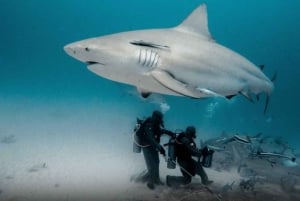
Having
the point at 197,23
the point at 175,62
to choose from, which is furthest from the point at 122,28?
the point at 175,62

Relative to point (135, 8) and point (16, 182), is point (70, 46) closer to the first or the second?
point (16, 182)

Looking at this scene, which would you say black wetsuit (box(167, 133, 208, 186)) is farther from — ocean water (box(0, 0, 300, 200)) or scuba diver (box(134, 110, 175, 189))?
ocean water (box(0, 0, 300, 200))

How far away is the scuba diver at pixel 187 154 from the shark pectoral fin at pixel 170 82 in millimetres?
3022

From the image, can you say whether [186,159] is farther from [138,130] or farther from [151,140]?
[138,130]

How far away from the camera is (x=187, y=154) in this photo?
7219 millimetres

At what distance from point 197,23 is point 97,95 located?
5197cm

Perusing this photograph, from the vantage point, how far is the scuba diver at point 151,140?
22.8 feet

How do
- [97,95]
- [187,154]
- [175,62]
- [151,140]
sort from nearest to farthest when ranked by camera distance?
[175,62] → [151,140] → [187,154] → [97,95]

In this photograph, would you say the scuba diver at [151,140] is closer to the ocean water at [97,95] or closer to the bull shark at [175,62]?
the ocean water at [97,95]

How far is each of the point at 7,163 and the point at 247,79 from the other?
7.28 m

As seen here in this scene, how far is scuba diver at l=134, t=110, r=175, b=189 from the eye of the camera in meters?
6.95

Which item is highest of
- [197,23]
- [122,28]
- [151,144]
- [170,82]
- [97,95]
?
[122,28]

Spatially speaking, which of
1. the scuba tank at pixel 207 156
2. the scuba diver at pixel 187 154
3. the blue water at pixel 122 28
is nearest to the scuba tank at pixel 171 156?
the scuba diver at pixel 187 154

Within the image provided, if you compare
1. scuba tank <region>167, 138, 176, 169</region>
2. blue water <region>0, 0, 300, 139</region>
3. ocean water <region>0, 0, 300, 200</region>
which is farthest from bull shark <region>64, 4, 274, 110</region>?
blue water <region>0, 0, 300, 139</region>
